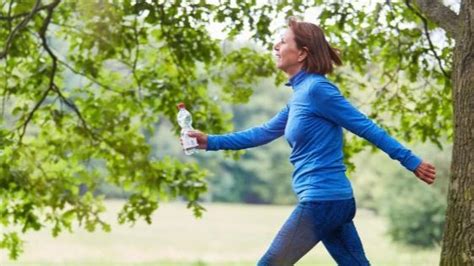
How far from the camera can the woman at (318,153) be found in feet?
16.0

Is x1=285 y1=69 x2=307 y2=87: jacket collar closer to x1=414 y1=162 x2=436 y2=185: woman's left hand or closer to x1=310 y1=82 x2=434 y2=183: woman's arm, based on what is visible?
x1=310 y1=82 x2=434 y2=183: woman's arm

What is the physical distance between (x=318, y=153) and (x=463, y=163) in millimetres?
1650

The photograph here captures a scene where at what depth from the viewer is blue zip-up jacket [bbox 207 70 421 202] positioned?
4.86 metres

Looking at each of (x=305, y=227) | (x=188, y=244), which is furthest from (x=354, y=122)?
(x=188, y=244)

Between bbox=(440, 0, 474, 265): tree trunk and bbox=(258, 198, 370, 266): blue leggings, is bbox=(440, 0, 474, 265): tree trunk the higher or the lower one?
the higher one

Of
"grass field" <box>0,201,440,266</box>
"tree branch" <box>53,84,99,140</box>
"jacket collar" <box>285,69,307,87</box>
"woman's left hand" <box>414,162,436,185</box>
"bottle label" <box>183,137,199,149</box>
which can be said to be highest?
"grass field" <box>0,201,440,266</box>

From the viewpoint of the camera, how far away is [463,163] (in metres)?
6.23

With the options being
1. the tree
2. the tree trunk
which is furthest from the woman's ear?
the tree

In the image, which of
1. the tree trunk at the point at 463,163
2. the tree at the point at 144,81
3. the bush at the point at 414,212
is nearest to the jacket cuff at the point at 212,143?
the tree trunk at the point at 463,163

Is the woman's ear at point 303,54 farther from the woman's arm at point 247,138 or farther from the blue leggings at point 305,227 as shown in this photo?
the blue leggings at point 305,227

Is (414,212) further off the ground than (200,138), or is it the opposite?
(414,212)

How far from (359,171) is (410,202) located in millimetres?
14062

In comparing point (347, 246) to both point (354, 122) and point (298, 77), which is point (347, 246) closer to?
point (354, 122)

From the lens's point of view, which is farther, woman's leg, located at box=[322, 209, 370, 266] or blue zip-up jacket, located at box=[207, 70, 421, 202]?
woman's leg, located at box=[322, 209, 370, 266]
